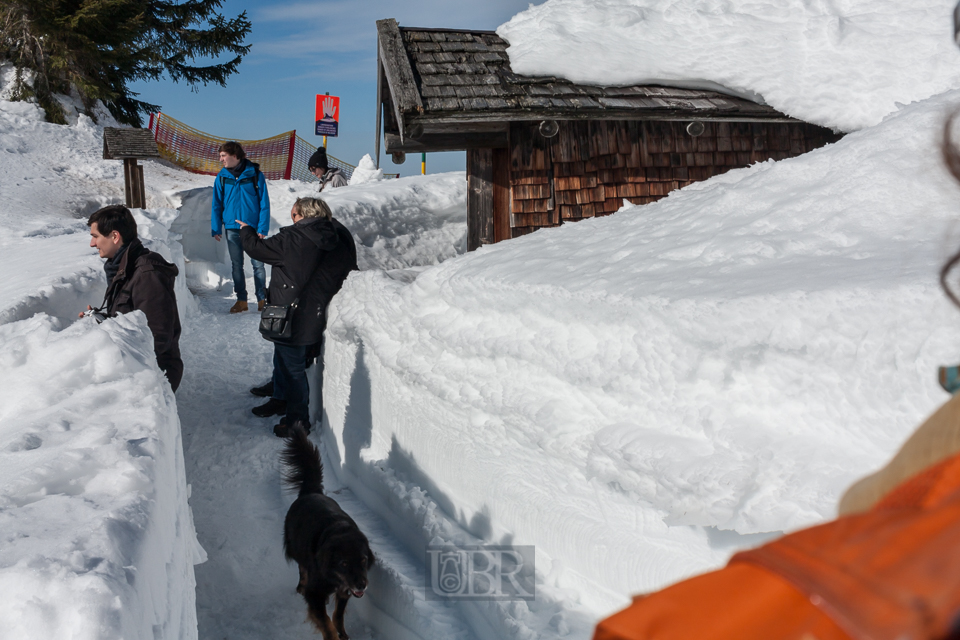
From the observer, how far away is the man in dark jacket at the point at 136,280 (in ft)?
12.2

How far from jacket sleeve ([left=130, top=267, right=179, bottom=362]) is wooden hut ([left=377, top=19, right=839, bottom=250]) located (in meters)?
3.14

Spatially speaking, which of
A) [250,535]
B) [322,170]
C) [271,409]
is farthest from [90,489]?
[322,170]

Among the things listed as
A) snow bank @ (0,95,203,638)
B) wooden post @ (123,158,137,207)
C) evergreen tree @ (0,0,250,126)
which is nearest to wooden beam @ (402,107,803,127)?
snow bank @ (0,95,203,638)

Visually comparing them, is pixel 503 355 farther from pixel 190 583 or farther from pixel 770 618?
pixel 770 618

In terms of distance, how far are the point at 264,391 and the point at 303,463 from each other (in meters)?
2.08

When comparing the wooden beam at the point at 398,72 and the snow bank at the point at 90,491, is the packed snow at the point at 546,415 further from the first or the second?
the wooden beam at the point at 398,72

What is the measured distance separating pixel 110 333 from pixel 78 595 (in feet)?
5.74

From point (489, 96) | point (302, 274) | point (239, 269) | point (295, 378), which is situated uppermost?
point (489, 96)

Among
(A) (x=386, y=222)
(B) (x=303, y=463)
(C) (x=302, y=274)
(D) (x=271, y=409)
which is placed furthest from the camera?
(A) (x=386, y=222)

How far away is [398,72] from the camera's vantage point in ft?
21.1

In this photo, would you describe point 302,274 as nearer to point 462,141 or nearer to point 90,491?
point 90,491

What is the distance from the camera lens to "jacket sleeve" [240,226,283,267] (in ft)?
15.0

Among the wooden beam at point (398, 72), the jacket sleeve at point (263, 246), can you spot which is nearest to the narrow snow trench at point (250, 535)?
the jacket sleeve at point (263, 246)

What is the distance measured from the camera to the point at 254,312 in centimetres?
805
